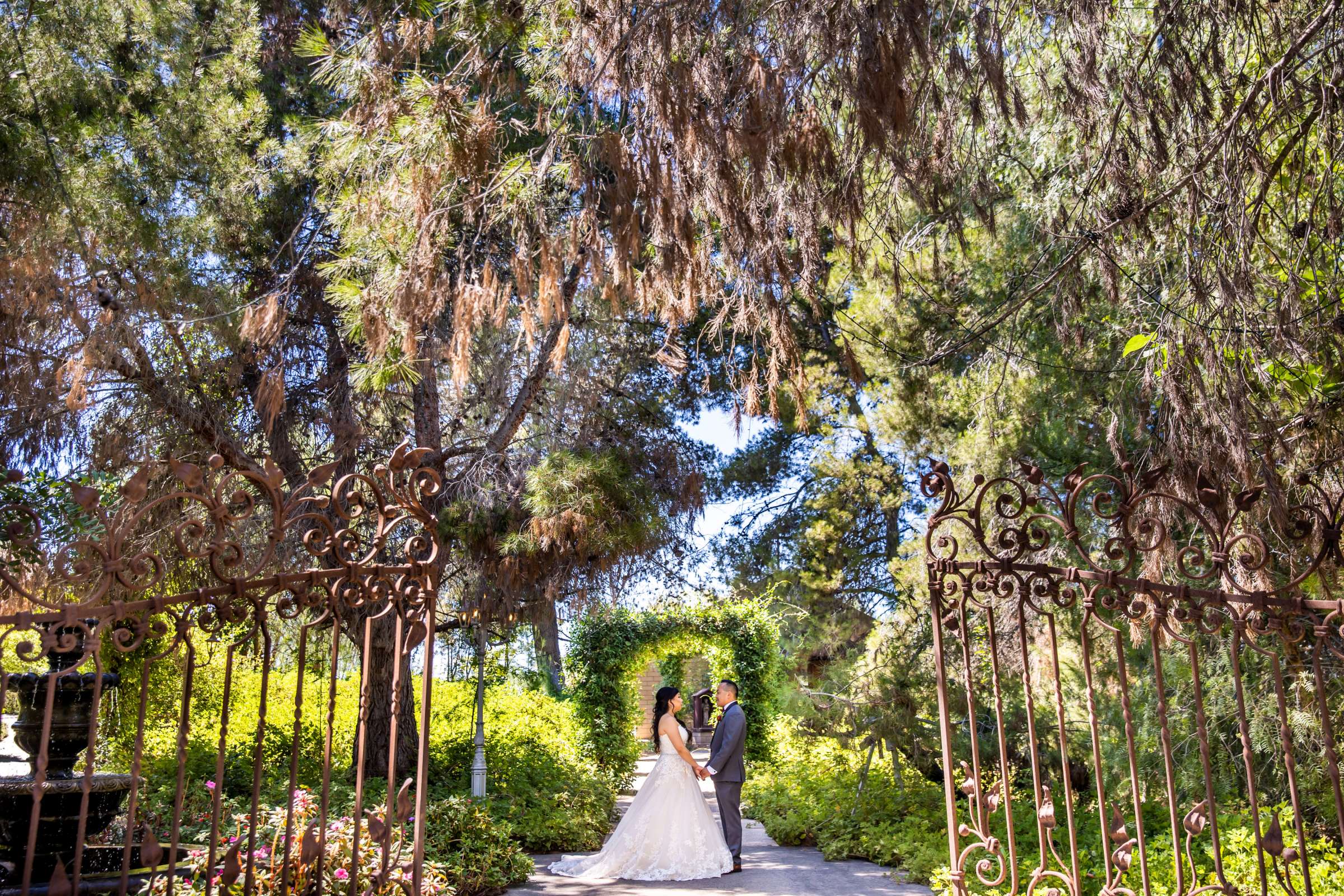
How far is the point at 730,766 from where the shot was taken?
926 centimetres

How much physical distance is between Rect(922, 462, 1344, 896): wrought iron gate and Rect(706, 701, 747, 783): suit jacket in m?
2.05

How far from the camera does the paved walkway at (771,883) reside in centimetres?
770

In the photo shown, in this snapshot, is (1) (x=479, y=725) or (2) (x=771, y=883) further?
(1) (x=479, y=725)

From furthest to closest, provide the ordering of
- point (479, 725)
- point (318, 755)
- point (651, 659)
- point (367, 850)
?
1. point (651, 659)
2. point (318, 755)
3. point (479, 725)
4. point (367, 850)

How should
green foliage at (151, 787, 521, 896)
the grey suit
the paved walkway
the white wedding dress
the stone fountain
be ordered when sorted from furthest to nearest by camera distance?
1. the grey suit
2. the white wedding dress
3. the paved walkway
4. green foliage at (151, 787, 521, 896)
5. the stone fountain

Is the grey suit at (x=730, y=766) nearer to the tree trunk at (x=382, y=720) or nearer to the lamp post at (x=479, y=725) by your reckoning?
the lamp post at (x=479, y=725)

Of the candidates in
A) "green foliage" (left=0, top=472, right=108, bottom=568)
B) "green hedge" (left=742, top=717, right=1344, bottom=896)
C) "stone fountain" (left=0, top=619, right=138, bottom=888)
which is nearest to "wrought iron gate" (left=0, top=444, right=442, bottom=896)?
"stone fountain" (left=0, top=619, right=138, bottom=888)

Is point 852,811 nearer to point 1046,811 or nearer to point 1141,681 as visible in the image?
point 1141,681

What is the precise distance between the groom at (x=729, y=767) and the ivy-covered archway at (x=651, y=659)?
4.07 meters

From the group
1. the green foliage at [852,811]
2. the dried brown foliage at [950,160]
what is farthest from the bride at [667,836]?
the dried brown foliage at [950,160]

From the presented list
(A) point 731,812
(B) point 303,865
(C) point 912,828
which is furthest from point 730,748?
(B) point 303,865

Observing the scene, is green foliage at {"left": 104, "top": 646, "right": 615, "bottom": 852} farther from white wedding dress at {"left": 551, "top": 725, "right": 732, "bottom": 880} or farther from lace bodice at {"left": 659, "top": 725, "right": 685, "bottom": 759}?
lace bodice at {"left": 659, "top": 725, "right": 685, "bottom": 759}

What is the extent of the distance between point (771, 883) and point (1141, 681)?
331 cm

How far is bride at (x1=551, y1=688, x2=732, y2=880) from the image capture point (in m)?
8.53
